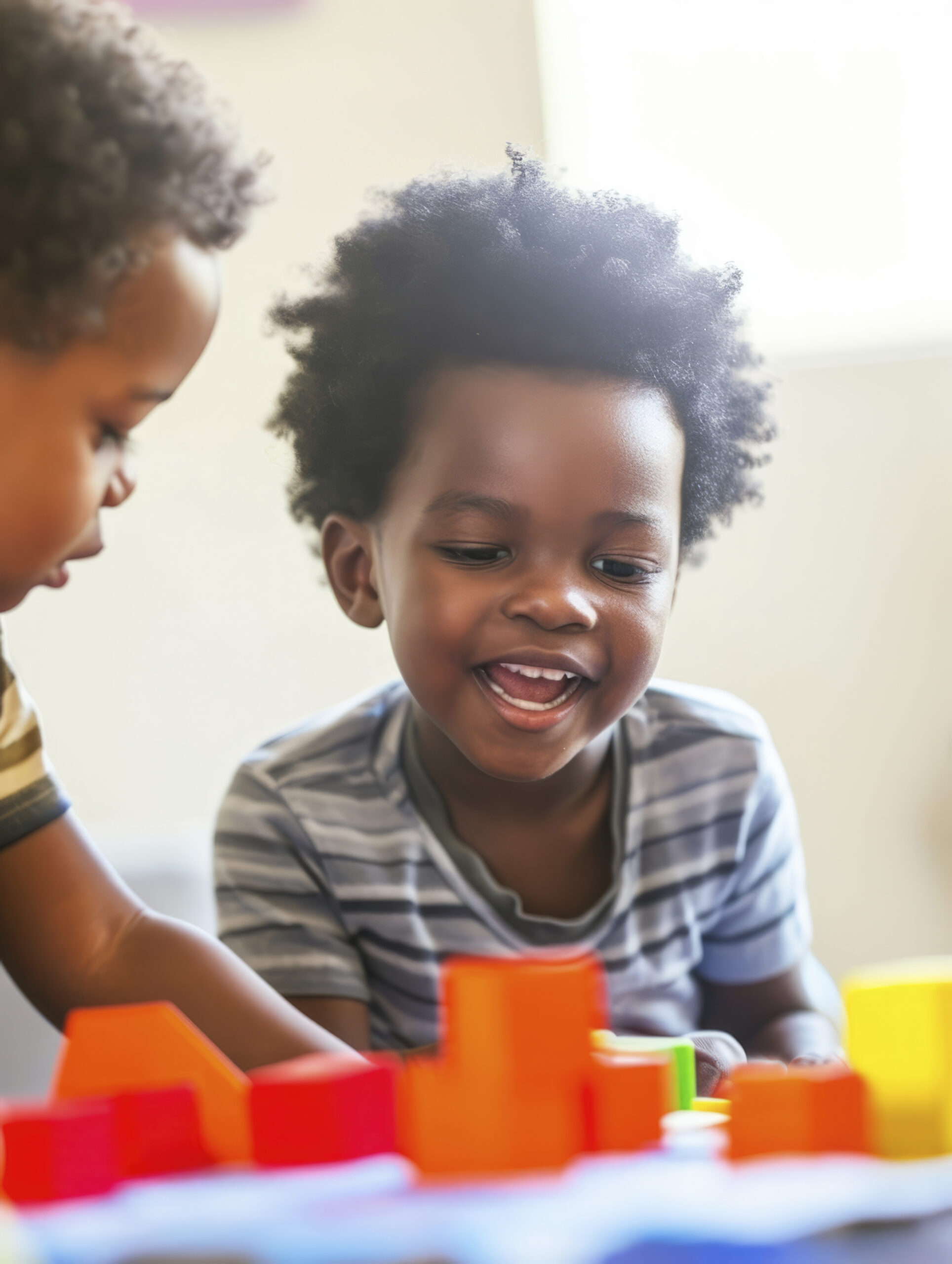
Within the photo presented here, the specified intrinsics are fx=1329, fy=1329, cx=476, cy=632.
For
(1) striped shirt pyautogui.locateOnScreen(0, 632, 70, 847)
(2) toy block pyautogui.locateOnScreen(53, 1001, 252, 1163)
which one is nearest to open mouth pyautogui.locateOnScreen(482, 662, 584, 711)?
(1) striped shirt pyautogui.locateOnScreen(0, 632, 70, 847)

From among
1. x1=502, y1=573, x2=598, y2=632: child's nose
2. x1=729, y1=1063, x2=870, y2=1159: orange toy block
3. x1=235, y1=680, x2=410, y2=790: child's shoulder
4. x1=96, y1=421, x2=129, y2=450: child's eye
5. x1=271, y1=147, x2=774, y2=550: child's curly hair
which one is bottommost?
x1=729, y1=1063, x2=870, y2=1159: orange toy block

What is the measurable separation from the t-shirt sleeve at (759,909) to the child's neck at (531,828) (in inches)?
3.4

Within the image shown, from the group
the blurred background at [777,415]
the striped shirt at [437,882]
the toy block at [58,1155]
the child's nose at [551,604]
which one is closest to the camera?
the toy block at [58,1155]

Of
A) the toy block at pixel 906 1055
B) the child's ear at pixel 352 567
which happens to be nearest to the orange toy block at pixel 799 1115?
the toy block at pixel 906 1055

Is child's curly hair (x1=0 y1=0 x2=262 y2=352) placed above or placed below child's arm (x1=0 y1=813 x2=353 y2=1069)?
above

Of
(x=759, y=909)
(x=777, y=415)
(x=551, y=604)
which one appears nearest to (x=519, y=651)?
(x=551, y=604)

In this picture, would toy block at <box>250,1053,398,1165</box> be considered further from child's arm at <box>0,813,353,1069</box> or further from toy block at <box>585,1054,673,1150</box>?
child's arm at <box>0,813,353,1069</box>

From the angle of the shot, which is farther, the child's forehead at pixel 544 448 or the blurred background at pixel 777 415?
the blurred background at pixel 777 415

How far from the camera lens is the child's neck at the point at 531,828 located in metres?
0.74

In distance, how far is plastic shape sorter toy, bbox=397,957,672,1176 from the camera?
0.90 ft

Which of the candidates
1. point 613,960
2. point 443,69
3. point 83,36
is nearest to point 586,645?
point 613,960

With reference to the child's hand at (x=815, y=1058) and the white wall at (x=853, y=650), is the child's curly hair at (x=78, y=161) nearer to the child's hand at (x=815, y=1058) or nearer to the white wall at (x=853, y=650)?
the child's hand at (x=815, y=1058)

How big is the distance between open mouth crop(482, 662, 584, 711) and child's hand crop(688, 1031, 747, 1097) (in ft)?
0.57

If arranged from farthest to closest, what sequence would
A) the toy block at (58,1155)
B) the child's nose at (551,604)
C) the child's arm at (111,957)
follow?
the child's nose at (551,604) < the child's arm at (111,957) < the toy block at (58,1155)
